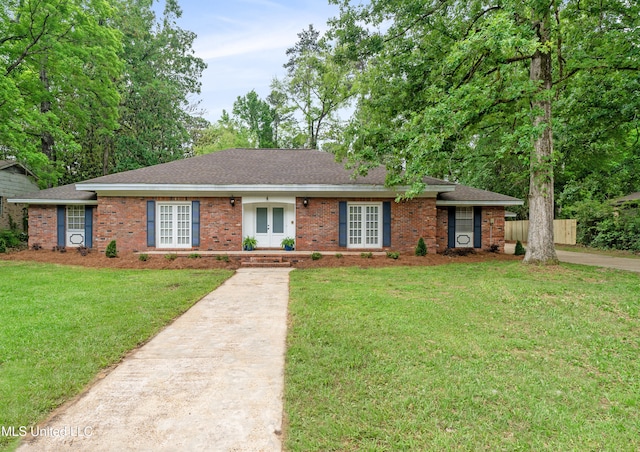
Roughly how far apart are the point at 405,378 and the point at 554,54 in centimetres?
1233

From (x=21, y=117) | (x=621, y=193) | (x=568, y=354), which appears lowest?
(x=568, y=354)

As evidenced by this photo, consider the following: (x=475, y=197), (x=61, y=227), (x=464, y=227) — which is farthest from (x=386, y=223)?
(x=61, y=227)

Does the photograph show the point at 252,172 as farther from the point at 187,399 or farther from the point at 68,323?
the point at 187,399

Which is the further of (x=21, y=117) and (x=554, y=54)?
(x=21, y=117)

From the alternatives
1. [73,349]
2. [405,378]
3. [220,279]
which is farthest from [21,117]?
[405,378]

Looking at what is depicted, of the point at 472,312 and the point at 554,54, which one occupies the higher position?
the point at 554,54

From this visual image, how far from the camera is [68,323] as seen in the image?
4.68 metres

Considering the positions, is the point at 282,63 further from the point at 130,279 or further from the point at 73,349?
the point at 73,349

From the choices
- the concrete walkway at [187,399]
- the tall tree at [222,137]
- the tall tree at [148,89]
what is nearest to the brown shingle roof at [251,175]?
the concrete walkway at [187,399]

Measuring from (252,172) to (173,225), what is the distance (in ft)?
12.0

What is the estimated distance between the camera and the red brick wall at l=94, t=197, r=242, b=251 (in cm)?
1203

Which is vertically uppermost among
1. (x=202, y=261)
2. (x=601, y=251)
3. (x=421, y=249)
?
(x=421, y=249)

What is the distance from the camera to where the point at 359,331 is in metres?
4.42

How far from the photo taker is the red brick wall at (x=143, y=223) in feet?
39.5
